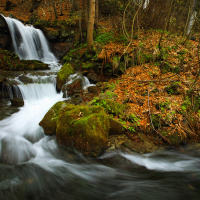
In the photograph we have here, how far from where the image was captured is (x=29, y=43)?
1309 centimetres

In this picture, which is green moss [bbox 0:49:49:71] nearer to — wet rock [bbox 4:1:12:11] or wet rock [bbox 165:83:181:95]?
wet rock [bbox 165:83:181:95]

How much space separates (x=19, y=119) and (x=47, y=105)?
66.1 inches

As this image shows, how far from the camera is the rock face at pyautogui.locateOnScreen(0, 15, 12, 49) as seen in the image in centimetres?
1160

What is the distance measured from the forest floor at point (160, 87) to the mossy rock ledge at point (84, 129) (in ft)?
3.72

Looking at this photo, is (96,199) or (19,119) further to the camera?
(19,119)

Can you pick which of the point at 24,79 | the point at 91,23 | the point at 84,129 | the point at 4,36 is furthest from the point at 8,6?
the point at 84,129

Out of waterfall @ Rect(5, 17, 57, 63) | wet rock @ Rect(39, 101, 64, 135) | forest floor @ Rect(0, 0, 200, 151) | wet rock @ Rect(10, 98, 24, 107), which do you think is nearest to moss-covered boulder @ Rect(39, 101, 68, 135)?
wet rock @ Rect(39, 101, 64, 135)

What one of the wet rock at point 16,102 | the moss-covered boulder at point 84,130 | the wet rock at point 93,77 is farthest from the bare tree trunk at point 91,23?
the moss-covered boulder at point 84,130

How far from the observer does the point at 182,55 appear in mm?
7273

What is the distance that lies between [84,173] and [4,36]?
14032mm

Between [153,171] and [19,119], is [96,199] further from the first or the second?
[19,119]

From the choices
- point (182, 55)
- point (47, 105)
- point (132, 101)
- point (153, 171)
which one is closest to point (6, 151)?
point (47, 105)

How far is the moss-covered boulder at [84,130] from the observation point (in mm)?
3549

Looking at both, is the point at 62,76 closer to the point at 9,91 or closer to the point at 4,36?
the point at 9,91
